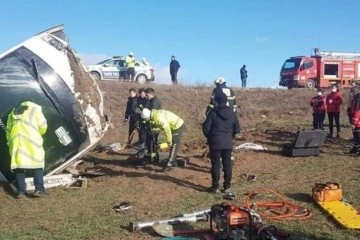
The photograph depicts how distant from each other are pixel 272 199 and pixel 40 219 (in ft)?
11.2

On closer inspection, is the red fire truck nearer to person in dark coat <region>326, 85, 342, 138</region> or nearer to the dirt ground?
the dirt ground

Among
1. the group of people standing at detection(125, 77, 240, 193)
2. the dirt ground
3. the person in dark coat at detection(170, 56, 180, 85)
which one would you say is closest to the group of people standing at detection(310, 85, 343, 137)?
the dirt ground

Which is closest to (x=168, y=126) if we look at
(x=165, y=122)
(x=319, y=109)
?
(x=165, y=122)

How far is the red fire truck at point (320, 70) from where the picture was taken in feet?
101

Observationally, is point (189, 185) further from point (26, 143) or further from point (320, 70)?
point (320, 70)

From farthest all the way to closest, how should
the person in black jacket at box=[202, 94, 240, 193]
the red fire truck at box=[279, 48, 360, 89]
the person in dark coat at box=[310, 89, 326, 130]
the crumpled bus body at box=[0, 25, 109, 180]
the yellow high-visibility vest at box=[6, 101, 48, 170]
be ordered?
1. the red fire truck at box=[279, 48, 360, 89]
2. the person in dark coat at box=[310, 89, 326, 130]
3. the crumpled bus body at box=[0, 25, 109, 180]
4. the person in black jacket at box=[202, 94, 240, 193]
5. the yellow high-visibility vest at box=[6, 101, 48, 170]

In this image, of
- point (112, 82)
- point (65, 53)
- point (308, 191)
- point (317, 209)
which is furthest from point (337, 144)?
point (112, 82)

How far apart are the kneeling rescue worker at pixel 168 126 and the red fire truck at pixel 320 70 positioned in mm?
22288

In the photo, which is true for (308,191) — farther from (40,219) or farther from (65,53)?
(65,53)

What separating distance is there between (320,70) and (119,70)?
1303 cm

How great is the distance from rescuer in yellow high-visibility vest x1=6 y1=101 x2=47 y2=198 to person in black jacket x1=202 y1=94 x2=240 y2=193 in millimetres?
2647

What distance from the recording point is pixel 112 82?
76.8 ft

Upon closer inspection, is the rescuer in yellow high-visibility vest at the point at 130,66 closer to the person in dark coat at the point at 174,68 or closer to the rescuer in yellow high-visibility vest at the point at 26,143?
the person in dark coat at the point at 174,68

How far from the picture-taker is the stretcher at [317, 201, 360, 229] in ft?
20.2
